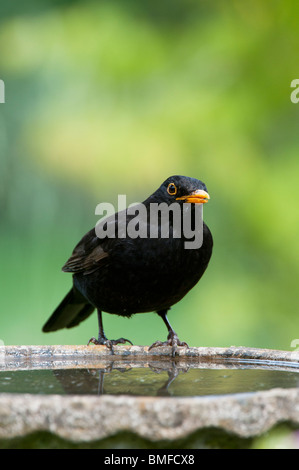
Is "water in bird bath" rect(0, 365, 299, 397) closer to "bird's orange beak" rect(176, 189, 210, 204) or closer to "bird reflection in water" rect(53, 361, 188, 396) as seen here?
"bird reflection in water" rect(53, 361, 188, 396)

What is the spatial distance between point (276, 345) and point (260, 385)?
262 cm

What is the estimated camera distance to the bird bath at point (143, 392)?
1.52 m

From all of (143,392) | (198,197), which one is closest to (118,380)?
(143,392)

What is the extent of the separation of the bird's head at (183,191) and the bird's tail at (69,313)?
40.0 inches

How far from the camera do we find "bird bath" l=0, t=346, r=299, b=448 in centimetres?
152

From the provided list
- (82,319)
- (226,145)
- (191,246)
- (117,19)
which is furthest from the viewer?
(117,19)

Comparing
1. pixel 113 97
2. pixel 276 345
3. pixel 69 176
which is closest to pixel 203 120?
pixel 113 97

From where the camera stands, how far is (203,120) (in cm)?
537

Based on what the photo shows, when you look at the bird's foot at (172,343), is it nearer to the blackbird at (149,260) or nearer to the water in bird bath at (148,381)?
the blackbird at (149,260)

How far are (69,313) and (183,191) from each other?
126 cm

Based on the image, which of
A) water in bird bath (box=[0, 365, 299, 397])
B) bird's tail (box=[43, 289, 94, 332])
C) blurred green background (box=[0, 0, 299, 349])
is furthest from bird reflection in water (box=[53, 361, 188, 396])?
blurred green background (box=[0, 0, 299, 349])

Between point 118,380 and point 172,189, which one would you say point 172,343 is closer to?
point 172,189

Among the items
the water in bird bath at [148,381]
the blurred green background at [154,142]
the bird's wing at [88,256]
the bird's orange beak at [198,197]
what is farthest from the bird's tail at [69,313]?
the water in bird bath at [148,381]
